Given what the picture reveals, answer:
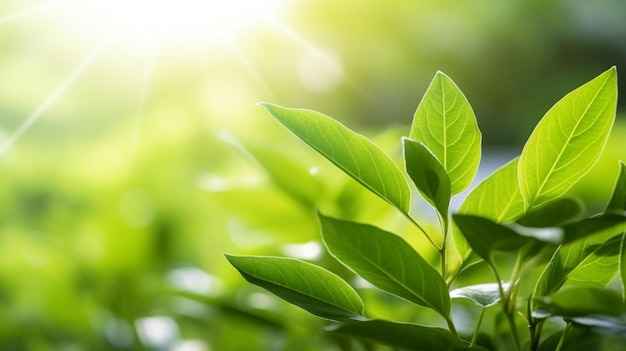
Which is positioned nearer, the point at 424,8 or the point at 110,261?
the point at 110,261

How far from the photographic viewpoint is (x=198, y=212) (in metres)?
0.79

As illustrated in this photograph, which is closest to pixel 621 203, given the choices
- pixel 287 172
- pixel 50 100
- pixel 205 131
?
pixel 287 172

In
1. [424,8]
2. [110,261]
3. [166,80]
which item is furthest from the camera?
[424,8]

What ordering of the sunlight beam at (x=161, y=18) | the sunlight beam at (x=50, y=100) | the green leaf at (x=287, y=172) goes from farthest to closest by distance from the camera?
the sunlight beam at (x=161, y=18) → the sunlight beam at (x=50, y=100) → the green leaf at (x=287, y=172)

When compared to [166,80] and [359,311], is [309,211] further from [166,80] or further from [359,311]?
[166,80]

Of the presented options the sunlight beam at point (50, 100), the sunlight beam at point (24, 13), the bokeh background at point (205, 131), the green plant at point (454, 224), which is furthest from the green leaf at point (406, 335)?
the sunlight beam at point (24, 13)

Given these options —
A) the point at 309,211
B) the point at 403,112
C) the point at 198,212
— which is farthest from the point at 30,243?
the point at 403,112

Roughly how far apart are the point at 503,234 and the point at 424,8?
2.82m

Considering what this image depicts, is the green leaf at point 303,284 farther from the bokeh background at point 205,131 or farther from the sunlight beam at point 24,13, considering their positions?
the sunlight beam at point 24,13

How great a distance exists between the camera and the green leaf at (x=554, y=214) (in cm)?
24

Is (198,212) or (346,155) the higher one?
(346,155)

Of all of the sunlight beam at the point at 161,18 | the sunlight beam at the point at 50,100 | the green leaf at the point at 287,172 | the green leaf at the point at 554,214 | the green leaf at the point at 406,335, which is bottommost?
the sunlight beam at the point at 50,100

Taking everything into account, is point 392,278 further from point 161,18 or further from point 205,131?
point 161,18

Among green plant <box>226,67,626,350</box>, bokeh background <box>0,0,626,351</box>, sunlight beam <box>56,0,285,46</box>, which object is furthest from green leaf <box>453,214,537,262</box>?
sunlight beam <box>56,0,285,46</box>
